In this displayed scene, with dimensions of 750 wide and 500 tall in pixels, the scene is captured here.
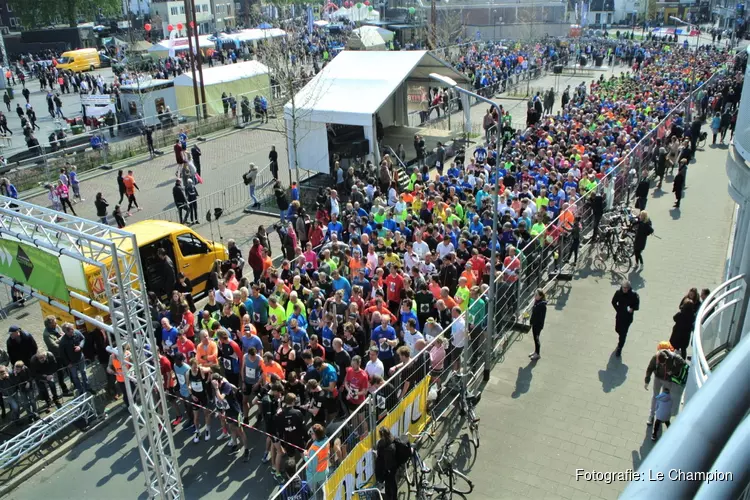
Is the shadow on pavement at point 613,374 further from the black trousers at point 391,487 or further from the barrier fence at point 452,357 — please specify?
the black trousers at point 391,487

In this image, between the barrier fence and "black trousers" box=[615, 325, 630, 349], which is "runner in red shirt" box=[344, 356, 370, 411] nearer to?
the barrier fence

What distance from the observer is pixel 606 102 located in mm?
24766

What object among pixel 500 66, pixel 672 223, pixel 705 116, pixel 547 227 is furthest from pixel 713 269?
pixel 500 66

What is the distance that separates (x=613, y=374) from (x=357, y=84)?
14.5m

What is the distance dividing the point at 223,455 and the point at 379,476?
2.87 meters

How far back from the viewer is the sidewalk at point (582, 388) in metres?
8.58

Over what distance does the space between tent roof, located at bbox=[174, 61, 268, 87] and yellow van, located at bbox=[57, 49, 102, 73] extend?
75.9 feet

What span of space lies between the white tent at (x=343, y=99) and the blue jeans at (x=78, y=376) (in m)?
11.1

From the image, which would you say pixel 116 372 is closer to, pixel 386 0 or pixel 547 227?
pixel 547 227

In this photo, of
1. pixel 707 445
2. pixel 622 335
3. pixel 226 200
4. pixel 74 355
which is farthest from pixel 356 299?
pixel 226 200

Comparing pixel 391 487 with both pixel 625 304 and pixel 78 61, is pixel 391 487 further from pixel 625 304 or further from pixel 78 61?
pixel 78 61

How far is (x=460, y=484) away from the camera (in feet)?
27.5

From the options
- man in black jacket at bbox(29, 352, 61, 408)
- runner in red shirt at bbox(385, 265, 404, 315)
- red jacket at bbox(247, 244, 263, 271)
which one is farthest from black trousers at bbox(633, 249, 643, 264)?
man in black jacket at bbox(29, 352, 61, 408)

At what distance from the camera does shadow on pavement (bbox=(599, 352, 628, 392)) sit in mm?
10336
